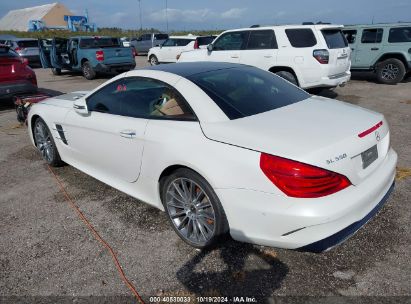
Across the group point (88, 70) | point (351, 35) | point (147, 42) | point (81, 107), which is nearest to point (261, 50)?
point (351, 35)

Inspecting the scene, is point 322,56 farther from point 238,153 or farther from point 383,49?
point 238,153

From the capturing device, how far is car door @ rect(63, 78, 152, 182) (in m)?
3.27

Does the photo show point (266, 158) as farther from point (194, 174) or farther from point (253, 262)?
point (253, 262)

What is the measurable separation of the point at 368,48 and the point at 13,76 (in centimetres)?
1050

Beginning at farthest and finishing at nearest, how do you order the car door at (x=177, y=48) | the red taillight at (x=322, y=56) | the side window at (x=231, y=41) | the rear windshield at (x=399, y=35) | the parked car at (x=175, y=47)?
the car door at (x=177, y=48) < the parked car at (x=175, y=47) < the rear windshield at (x=399, y=35) < the side window at (x=231, y=41) < the red taillight at (x=322, y=56)

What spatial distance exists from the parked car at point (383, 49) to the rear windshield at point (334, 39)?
313 centimetres

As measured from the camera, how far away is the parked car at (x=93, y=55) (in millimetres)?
13641

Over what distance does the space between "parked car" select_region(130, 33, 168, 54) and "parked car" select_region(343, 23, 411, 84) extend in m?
18.0

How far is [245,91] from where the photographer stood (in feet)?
10.5

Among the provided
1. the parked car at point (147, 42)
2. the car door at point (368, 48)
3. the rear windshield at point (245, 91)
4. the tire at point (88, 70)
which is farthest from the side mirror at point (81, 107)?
the parked car at point (147, 42)

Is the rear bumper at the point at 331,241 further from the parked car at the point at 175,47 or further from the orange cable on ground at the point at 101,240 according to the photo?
the parked car at the point at 175,47

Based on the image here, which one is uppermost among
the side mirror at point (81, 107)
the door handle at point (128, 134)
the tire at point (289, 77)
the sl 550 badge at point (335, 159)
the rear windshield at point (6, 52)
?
the rear windshield at point (6, 52)

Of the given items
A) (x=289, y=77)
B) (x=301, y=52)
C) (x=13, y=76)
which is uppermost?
(x=301, y=52)

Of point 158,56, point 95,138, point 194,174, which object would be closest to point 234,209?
point 194,174
